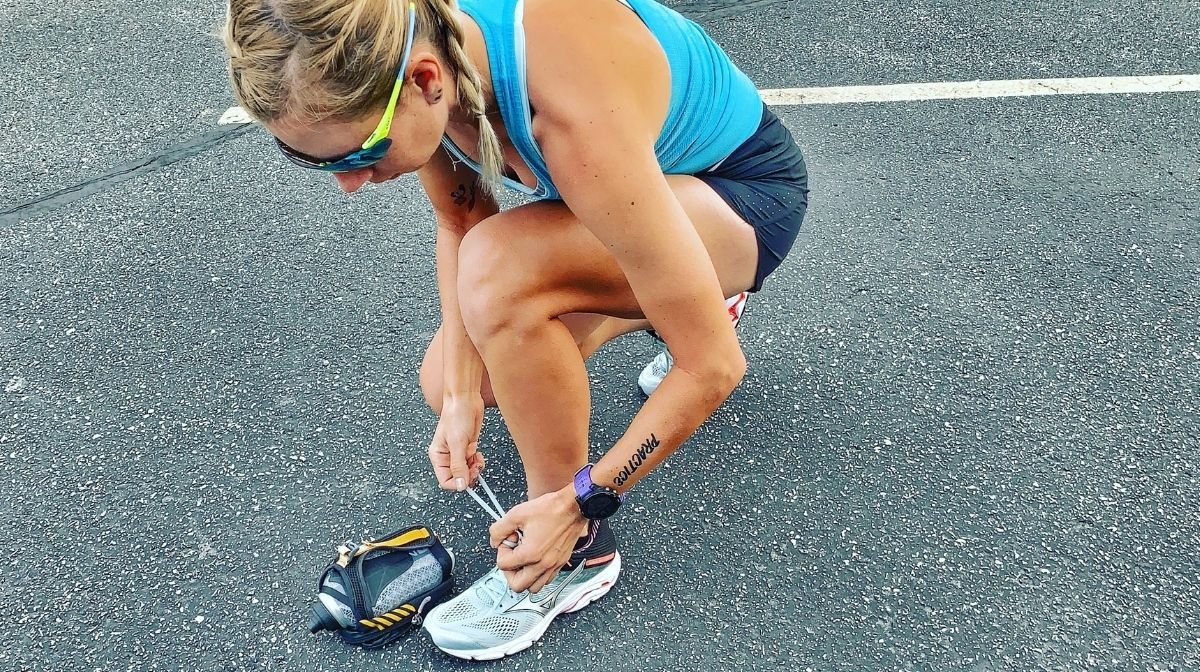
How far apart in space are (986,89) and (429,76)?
2660mm

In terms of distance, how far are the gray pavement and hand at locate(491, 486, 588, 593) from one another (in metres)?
0.28

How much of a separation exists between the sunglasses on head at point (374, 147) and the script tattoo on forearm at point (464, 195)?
49 centimetres

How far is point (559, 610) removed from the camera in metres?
1.74

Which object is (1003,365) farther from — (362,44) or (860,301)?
(362,44)

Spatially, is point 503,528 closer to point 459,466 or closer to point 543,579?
point 543,579

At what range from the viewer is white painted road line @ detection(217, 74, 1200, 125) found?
3.22m

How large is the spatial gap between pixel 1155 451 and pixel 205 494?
2157 millimetres

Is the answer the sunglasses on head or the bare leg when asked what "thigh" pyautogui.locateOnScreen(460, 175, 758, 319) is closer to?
the bare leg

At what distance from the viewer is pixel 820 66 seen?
3.44 metres

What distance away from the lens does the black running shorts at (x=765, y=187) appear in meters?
1.73

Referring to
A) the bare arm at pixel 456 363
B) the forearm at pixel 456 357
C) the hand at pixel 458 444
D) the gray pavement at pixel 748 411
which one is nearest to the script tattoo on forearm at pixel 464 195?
the bare arm at pixel 456 363

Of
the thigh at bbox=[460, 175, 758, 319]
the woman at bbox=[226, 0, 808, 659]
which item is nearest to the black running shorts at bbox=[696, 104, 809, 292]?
the woman at bbox=[226, 0, 808, 659]

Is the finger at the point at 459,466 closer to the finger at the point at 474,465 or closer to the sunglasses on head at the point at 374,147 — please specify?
the finger at the point at 474,465

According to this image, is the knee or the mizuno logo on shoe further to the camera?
the mizuno logo on shoe
